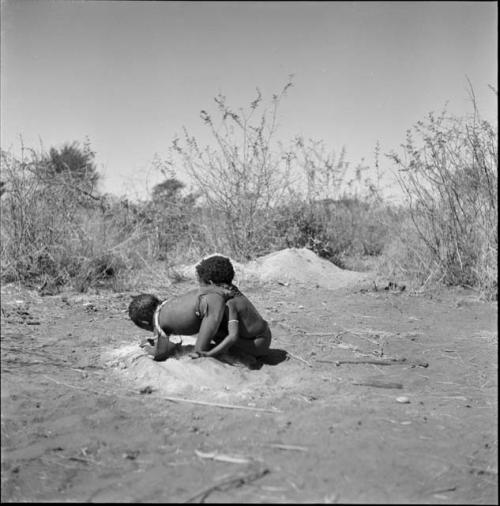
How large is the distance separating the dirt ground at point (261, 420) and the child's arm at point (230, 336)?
0.24ft

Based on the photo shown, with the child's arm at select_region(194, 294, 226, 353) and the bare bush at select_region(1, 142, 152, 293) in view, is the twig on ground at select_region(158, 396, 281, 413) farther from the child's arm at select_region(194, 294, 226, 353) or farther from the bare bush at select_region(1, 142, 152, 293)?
the bare bush at select_region(1, 142, 152, 293)

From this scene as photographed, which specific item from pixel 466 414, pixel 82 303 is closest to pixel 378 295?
pixel 82 303

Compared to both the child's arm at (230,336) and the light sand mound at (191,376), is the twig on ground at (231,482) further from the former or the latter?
the child's arm at (230,336)

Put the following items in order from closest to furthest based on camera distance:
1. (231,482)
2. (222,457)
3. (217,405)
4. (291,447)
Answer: (231,482), (222,457), (291,447), (217,405)

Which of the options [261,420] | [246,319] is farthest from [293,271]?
[261,420]

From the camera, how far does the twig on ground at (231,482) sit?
2.67 m

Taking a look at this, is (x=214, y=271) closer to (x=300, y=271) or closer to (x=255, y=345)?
(x=255, y=345)

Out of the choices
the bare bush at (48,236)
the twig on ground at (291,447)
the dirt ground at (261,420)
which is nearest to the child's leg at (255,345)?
the dirt ground at (261,420)

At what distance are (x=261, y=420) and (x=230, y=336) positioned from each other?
0.99 m

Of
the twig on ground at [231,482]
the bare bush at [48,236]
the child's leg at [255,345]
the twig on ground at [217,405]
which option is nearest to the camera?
the twig on ground at [231,482]

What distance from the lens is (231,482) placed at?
278 centimetres

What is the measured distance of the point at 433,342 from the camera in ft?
19.0

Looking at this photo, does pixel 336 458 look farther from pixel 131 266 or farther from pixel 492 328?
pixel 131 266

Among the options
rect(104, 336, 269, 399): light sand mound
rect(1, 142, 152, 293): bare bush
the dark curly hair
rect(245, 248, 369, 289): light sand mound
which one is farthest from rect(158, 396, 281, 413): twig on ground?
rect(245, 248, 369, 289): light sand mound
